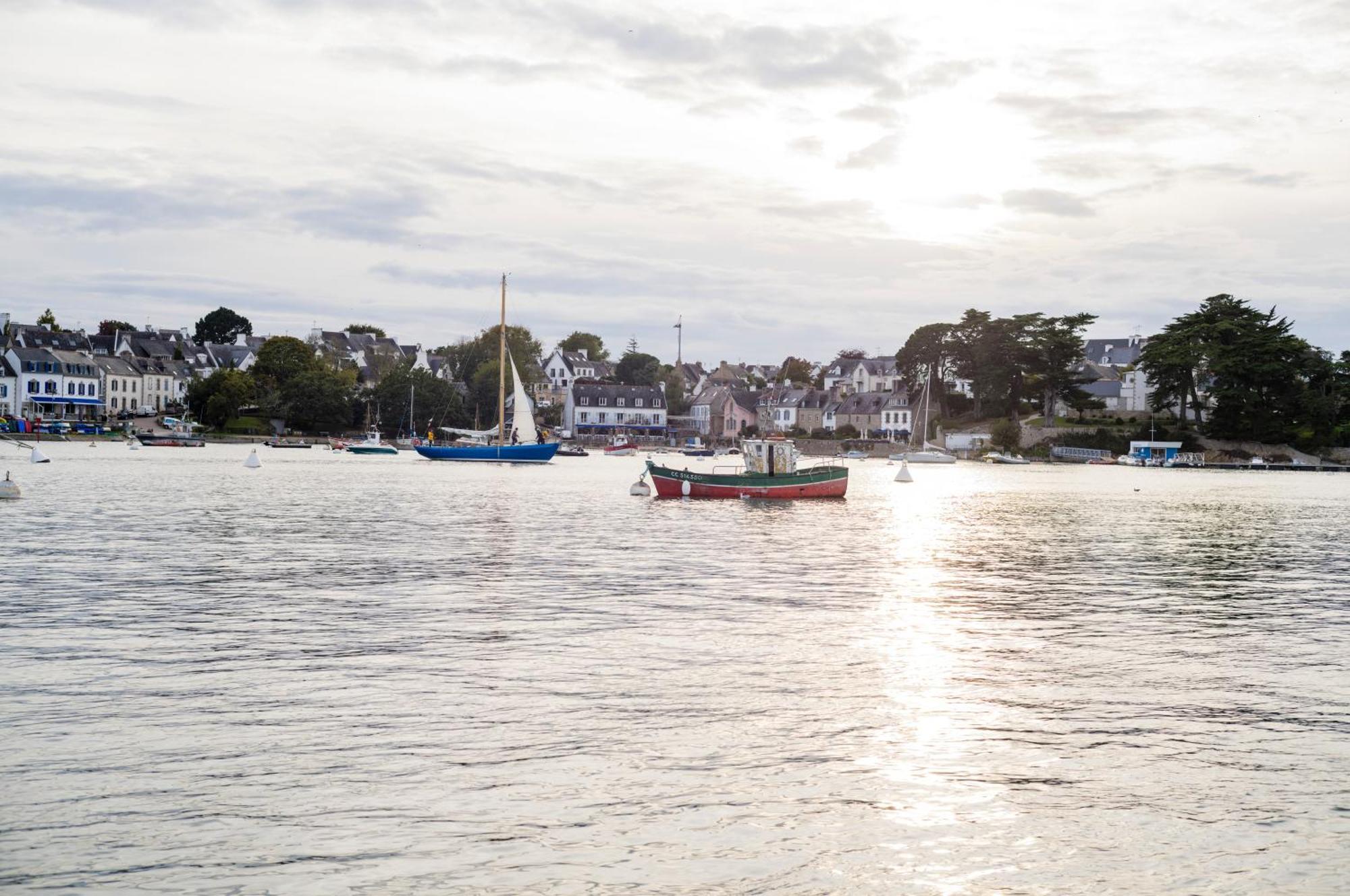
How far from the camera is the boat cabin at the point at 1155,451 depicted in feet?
488

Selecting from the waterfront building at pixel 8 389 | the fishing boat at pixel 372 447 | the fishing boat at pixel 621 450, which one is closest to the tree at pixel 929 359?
the fishing boat at pixel 621 450

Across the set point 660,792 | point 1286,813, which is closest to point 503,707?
point 660,792

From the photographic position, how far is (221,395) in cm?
16500

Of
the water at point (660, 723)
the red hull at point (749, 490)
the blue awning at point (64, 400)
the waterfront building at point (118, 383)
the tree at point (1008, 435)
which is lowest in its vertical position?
the water at point (660, 723)

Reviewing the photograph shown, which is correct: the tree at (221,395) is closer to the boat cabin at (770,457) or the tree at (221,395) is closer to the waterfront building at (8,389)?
the waterfront building at (8,389)

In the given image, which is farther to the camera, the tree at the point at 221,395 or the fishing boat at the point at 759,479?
the tree at the point at 221,395

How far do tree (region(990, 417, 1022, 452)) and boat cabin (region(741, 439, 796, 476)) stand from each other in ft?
364

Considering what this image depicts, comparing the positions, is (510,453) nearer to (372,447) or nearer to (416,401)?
(372,447)

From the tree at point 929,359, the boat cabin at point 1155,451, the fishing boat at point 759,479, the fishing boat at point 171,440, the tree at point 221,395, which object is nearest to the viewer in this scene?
the fishing boat at point 759,479

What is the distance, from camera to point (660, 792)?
11.3 meters

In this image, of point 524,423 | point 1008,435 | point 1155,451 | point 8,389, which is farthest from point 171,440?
point 1155,451

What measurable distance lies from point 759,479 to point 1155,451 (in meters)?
105

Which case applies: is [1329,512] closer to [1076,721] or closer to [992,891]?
[1076,721]

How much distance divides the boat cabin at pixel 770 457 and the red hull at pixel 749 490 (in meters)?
0.98
